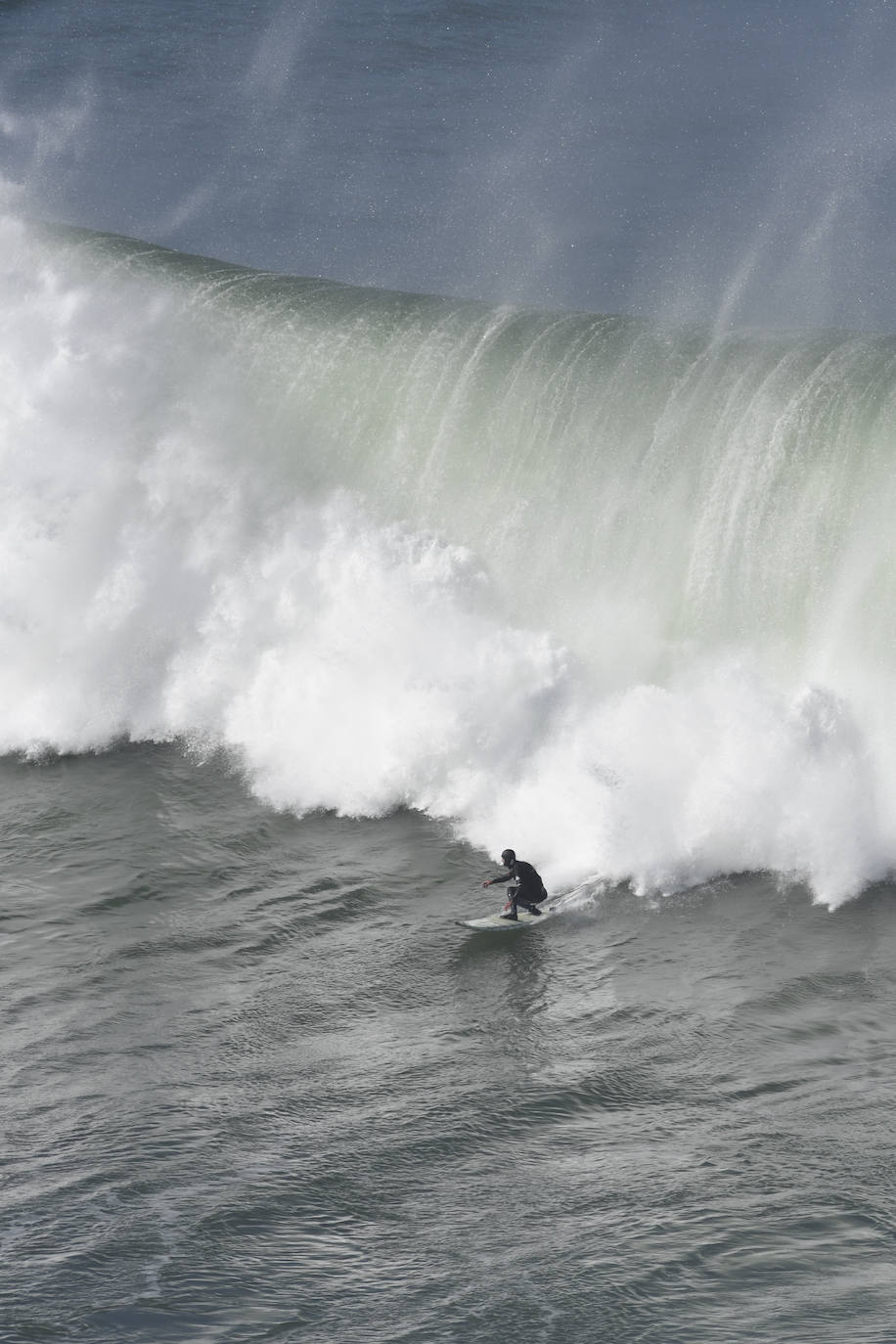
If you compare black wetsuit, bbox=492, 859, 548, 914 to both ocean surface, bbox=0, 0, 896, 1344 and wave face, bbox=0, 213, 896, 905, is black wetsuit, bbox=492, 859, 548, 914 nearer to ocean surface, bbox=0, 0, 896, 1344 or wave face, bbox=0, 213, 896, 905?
ocean surface, bbox=0, 0, 896, 1344

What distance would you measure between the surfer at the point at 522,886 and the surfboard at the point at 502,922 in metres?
0.06

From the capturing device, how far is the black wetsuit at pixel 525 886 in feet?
56.0

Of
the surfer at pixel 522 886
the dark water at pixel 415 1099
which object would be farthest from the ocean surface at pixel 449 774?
the surfer at pixel 522 886

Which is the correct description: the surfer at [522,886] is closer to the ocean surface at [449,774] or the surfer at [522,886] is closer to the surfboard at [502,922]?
the surfboard at [502,922]

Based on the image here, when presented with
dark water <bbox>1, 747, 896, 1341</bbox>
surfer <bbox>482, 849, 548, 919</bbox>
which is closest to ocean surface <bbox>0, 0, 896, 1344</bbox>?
dark water <bbox>1, 747, 896, 1341</bbox>

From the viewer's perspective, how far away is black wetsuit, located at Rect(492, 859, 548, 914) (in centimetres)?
1708

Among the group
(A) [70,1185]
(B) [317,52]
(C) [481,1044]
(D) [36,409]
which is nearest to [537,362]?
(D) [36,409]

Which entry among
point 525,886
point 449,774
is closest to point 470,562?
point 449,774

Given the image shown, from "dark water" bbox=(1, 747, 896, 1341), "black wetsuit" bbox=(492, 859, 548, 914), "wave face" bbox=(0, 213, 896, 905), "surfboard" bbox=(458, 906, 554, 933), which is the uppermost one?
"wave face" bbox=(0, 213, 896, 905)

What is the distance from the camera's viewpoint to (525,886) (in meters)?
17.1

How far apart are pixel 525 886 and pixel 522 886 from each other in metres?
0.03

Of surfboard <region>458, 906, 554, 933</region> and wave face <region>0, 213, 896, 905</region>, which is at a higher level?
wave face <region>0, 213, 896, 905</region>

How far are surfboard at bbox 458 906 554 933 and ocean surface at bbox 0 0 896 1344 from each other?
10 cm

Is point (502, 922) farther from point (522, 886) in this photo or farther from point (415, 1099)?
point (415, 1099)
